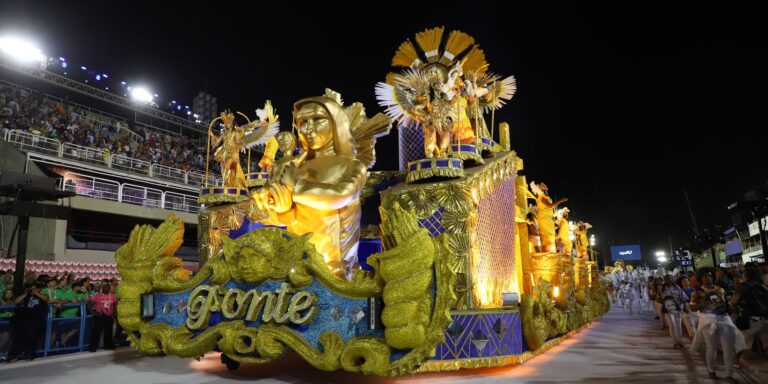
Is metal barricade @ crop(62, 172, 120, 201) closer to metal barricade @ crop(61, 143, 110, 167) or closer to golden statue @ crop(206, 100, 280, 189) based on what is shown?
metal barricade @ crop(61, 143, 110, 167)

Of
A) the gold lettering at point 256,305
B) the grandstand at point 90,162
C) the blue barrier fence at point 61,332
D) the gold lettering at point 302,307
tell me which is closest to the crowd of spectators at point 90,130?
the grandstand at point 90,162

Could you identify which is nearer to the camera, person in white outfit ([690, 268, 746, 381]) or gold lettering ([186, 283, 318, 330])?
gold lettering ([186, 283, 318, 330])

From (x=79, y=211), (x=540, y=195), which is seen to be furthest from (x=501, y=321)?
(x=79, y=211)

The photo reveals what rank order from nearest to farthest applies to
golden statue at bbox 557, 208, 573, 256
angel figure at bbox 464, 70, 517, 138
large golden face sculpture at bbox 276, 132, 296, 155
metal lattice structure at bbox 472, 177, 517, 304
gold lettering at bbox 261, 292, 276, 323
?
1. gold lettering at bbox 261, 292, 276, 323
2. large golden face sculpture at bbox 276, 132, 296, 155
3. metal lattice structure at bbox 472, 177, 517, 304
4. angel figure at bbox 464, 70, 517, 138
5. golden statue at bbox 557, 208, 573, 256

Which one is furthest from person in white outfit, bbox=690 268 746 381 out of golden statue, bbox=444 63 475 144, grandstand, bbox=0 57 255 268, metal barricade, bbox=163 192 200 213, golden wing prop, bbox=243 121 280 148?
metal barricade, bbox=163 192 200 213

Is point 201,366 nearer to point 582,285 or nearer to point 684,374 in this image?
point 684,374

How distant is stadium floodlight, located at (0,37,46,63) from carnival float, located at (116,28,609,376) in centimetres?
2295

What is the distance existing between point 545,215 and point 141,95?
27.3 metres

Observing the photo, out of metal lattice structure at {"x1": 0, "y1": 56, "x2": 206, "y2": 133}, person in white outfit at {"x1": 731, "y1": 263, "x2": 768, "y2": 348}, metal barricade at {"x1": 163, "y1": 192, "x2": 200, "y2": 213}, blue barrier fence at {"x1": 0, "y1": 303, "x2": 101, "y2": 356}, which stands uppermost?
metal lattice structure at {"x1": 0, "y1": 56, "x2": 206, "y2": 133}

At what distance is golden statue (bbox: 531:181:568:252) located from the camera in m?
10.9

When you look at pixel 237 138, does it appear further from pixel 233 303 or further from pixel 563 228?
pixel 563 228

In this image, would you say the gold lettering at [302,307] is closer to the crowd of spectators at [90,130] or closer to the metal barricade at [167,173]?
Result: the crowd of spectators at [90,130]

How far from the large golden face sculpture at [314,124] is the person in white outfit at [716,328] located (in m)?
4.67

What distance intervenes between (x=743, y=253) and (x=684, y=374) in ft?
104
